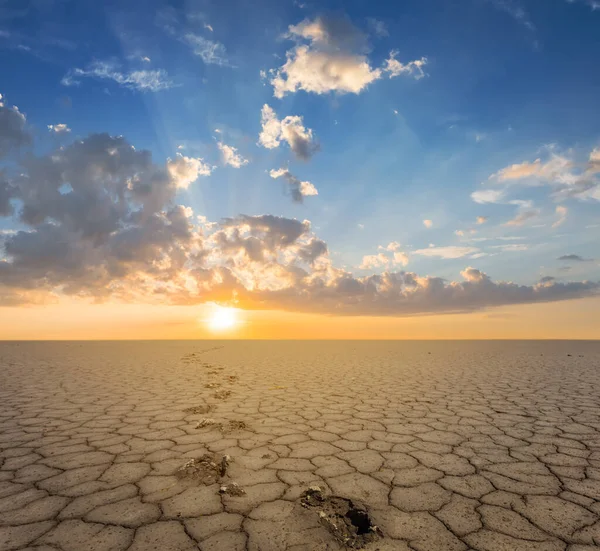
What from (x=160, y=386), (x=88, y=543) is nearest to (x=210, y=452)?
(x=88, y=543)

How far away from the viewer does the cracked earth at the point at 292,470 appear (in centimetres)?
170

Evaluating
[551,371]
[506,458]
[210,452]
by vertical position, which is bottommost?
[551,371]

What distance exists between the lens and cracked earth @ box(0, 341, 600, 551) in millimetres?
1700

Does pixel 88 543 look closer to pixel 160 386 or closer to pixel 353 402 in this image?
pixel 353 402

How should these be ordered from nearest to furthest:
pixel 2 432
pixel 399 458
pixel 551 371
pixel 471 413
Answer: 1. pixel 399 458
2. pixel 2 432
3. pixel 471 413
4. pixel 551 371

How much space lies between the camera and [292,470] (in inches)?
95.7

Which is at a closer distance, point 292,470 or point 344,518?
point 344,518

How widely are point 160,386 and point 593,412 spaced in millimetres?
5830

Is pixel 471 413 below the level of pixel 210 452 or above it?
→ below

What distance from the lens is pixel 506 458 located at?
2.68 metres

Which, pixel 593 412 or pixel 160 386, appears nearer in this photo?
pixel 593 412

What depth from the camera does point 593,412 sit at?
4.14 metres

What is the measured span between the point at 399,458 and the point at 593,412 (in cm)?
295

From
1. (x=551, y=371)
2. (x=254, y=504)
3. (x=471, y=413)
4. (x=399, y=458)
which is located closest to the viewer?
(x=254, y=504)
